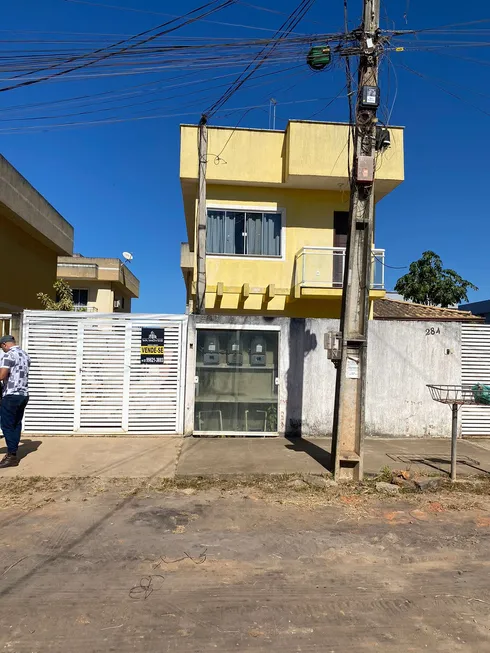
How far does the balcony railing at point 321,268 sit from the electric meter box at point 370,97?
5893 millimetres

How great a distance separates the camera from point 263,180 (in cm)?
1243

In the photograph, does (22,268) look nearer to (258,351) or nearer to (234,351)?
(234,351)

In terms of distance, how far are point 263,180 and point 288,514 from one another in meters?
9.47

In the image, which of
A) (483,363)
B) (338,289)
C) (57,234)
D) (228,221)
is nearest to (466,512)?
(483,363)

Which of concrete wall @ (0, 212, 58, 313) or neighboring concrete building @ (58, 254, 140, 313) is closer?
concrete wall @ (0, 212, 58, 313)

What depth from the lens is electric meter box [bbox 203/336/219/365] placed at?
880 centimetres

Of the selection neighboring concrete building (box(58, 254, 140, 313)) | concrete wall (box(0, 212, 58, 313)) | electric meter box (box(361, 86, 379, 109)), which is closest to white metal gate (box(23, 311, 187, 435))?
concrete wall (box(0, 212, 58, 313))

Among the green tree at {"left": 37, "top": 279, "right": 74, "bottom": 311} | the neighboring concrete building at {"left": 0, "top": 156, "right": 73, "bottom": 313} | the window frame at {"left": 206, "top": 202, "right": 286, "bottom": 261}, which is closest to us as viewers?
Result: the neighboring concrete building at {"left": 0, "top": 156, "right": 73, "bottom": 313}

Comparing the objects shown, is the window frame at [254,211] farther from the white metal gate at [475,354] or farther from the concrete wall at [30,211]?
the white metal gate at [475,354]

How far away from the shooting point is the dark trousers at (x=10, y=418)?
257 inches

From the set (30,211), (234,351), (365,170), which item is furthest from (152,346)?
(30,211)

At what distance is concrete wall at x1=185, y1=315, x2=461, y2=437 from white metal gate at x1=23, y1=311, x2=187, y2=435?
643mm

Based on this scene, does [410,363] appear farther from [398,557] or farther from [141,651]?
[141,651]

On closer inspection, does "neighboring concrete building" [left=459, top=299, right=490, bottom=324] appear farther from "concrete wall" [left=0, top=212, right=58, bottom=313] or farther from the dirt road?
the dirt road
